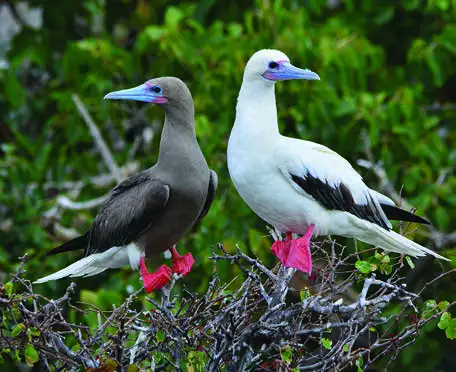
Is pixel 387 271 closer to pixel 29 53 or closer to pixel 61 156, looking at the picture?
pixel 61 156

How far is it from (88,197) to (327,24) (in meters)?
2.47

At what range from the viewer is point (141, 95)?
5340 mm

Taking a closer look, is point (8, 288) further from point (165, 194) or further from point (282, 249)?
point (282, 249)

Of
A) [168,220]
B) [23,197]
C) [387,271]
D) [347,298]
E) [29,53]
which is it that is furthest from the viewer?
[29,53]

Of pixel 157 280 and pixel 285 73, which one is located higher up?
pixel 285 73

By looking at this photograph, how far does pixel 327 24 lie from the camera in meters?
10.2

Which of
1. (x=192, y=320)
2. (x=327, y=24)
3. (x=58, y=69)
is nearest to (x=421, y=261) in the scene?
(x=327, y=24)

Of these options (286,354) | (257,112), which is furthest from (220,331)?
(257,112)

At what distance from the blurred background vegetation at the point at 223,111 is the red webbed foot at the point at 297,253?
2.21 meters

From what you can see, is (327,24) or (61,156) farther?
(327,24)

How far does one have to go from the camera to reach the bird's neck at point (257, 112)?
5.37m

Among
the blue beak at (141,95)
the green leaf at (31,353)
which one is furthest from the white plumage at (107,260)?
the green leaf at (31,353)

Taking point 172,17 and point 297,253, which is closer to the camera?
point 297,253

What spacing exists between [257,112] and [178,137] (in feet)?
1.16
